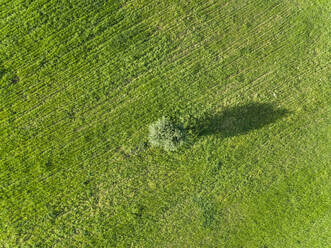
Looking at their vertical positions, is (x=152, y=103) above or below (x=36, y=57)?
below

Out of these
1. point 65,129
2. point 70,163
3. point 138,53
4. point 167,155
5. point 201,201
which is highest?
point 138,53

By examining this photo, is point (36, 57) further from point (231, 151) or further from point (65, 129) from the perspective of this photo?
point (231, 151)

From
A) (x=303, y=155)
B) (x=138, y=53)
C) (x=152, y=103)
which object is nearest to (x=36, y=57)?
(x=138, y=53)

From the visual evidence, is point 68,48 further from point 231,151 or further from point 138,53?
point 231,151

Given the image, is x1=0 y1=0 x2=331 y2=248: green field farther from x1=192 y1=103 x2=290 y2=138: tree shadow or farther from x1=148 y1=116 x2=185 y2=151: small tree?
x1=148 y1=116 x2=185 y2=151: small tree

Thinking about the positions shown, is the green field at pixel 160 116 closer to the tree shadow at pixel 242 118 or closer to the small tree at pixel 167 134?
the tree shadow at pixel 242 118

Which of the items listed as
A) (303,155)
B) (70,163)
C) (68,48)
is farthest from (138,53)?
(303,155)

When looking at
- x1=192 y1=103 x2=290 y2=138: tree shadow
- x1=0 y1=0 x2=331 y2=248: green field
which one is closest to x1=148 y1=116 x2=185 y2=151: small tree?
x1=0 y1=0 x2=331 y2=248: green field
